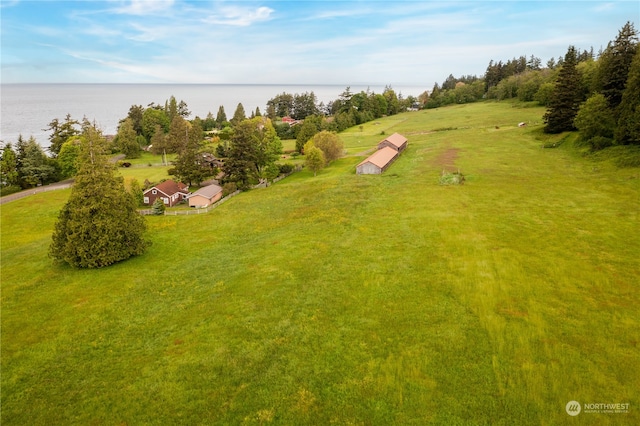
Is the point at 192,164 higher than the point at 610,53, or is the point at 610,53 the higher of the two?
the point at 610,53

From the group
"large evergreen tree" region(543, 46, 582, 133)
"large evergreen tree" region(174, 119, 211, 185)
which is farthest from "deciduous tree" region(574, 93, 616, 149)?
"large evergreen tree" region(174, 119, 211, 185)

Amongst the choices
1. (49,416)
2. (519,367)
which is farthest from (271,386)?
(519,367)

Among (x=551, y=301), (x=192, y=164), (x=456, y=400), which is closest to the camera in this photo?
(x=456, y=400)

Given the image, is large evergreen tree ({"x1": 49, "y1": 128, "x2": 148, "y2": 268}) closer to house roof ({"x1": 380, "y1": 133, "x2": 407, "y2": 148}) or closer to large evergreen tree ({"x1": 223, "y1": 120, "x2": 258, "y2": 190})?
large evergreen tree ({"x1": 223, "y1": 120, "x2": 258, "y2": 190})

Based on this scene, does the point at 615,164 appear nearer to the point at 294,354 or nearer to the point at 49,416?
the point at 294,354

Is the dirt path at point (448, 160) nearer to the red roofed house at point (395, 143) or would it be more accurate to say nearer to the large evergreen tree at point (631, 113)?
the red roofed house at point (395, 143)

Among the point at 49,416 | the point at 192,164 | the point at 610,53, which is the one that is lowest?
the point at 49,416
